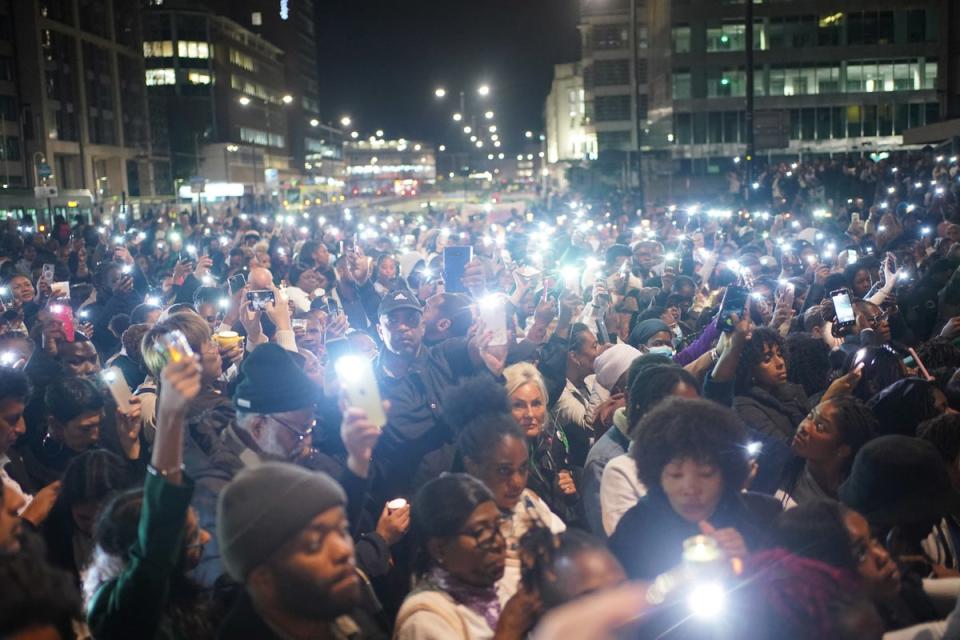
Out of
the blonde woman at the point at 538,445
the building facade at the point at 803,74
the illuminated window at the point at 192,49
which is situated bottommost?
the blonde woman at the point at 538,445

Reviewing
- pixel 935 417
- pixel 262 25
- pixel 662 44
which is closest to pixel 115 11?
pixel 662 44

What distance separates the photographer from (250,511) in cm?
310

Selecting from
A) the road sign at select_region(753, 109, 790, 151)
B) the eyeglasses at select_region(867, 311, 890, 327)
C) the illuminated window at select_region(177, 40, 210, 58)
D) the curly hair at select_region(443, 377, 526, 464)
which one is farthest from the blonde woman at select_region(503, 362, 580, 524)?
the illuminated window at select_region(177, 40, 210, 58)

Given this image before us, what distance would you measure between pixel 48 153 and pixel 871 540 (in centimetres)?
8232

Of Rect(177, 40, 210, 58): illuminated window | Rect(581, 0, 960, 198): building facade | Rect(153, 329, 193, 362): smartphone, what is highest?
Rect(177, 40, 210, 58): illuminated window

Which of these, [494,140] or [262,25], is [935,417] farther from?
[494,140]

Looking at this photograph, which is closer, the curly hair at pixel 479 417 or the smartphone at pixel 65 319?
the curly hair at pixel 479 417

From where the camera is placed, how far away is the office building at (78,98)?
7681 centimetres

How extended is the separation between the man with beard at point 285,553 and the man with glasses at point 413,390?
88.6 inches

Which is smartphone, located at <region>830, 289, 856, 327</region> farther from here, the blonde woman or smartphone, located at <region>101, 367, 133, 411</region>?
smartphone, located at <region>101, 367, 133, 411</region>

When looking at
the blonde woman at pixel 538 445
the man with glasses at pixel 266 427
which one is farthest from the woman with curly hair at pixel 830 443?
the man with glasses at pixel 266 427

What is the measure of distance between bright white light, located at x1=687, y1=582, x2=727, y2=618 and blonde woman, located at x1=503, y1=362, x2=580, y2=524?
270 centimetres

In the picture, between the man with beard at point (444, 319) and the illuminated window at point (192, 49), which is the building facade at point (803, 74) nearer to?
the man with beard at point (444, 319)

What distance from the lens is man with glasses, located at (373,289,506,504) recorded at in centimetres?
559
